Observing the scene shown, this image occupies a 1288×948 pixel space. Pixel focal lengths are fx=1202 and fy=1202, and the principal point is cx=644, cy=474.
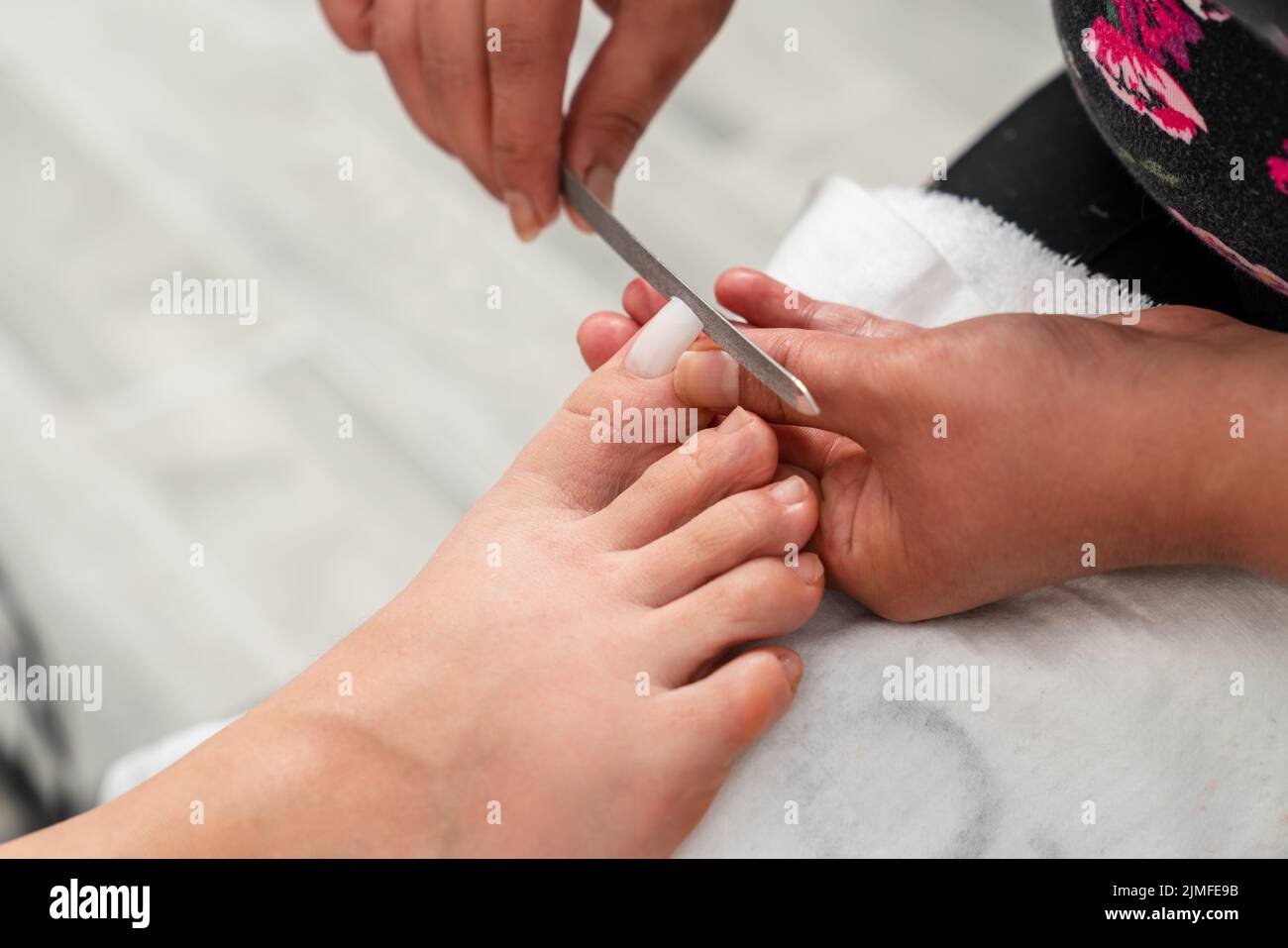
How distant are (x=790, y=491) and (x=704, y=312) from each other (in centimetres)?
10

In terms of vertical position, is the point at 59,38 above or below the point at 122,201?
above

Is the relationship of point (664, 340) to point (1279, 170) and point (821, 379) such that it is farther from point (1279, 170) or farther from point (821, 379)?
point (1279, 170)

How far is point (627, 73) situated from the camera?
2.58 ft

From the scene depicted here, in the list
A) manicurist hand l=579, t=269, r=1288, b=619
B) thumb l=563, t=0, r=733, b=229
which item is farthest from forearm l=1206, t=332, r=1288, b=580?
thumb l=563, t=0, r=733, b=229

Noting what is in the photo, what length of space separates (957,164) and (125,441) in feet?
3.05

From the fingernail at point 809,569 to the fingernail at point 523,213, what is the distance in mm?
313

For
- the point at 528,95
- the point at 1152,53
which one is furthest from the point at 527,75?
the point at 1152,53

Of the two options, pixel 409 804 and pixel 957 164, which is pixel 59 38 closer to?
pixel 957 164

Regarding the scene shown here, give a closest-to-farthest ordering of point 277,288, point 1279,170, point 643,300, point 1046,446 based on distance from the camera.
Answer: point 1279,170 < point 1046,446 < point 643,300 < point 277,288

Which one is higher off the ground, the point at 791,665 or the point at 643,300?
the point at 643,300
